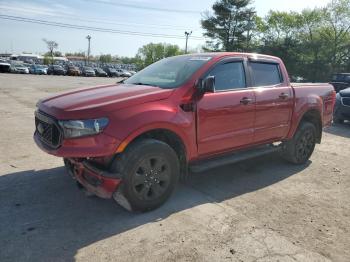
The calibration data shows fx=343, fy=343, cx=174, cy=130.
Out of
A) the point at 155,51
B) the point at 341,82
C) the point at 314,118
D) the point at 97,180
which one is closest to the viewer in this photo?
the point at 97,180

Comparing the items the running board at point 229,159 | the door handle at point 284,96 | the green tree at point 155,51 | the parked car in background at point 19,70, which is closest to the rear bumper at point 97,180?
the running board at point 229,159

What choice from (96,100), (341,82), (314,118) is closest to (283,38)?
(341,82)

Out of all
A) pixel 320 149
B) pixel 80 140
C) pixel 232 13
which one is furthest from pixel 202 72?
pixel 232 13

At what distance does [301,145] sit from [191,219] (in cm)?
309

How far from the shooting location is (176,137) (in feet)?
13.4

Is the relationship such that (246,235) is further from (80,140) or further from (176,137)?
(80,140)

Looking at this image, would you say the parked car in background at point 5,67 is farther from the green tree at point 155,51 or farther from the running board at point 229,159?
the green tree at point 155,51

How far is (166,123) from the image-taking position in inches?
152

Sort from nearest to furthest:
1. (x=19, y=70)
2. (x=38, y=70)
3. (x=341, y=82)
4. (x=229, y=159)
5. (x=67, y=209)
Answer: (x=67, y=209)
(x=229, y=159)
(x=341, y=82)
(x=19, y=70)
(x=38, y=70)

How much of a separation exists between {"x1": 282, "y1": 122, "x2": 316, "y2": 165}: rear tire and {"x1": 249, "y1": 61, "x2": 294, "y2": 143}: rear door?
0.35 meters

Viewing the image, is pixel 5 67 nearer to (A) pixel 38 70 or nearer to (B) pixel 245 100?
(A) pixel 38 70

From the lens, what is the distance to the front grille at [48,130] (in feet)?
11.8

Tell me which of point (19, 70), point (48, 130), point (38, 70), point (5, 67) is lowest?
point (48, 130)

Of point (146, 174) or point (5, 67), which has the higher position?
point (5, 67)
